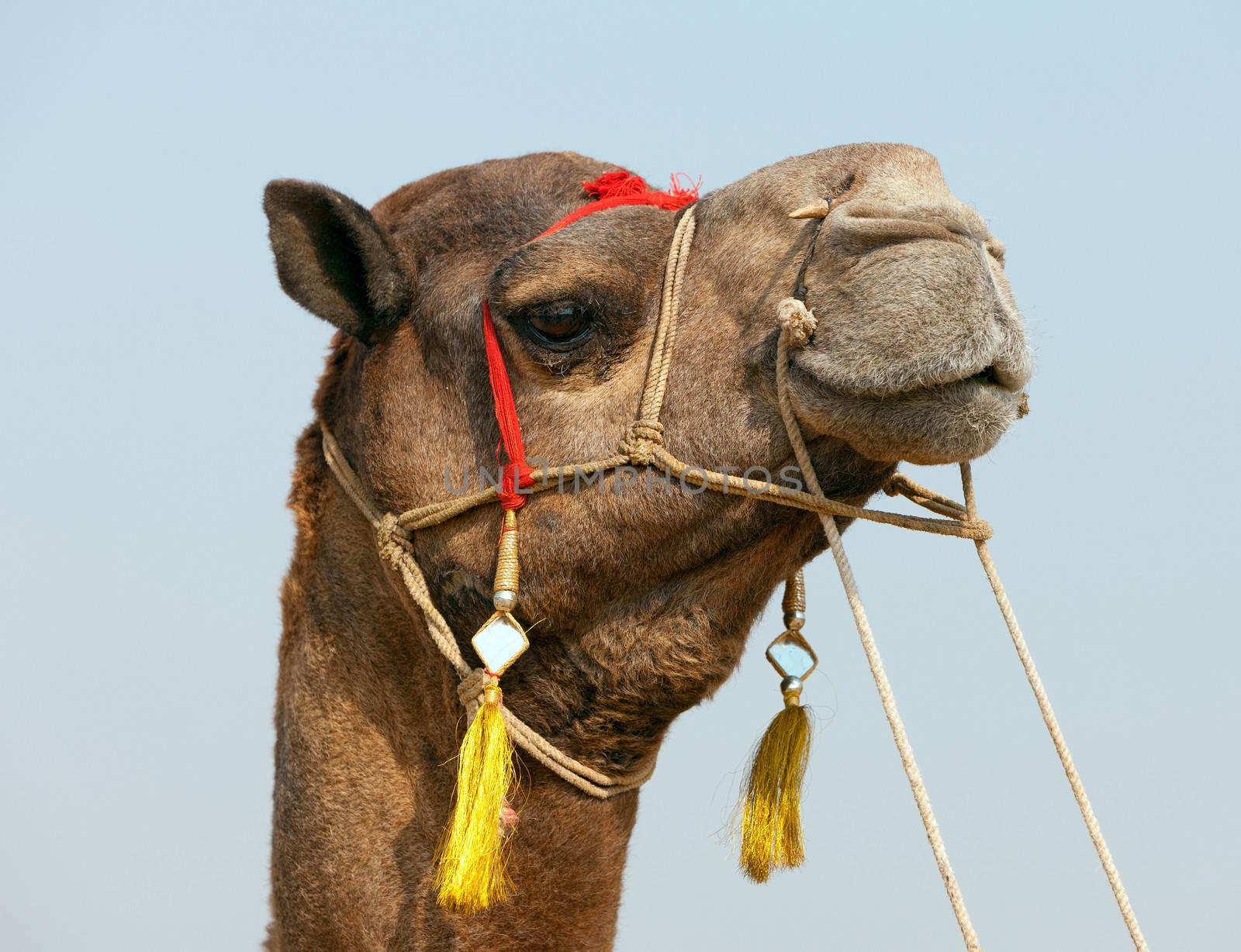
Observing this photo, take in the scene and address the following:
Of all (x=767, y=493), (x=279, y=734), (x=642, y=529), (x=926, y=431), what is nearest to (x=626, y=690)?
(x=642, y=529)

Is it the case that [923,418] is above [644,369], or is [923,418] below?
below

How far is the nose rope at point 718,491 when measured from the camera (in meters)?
3.32

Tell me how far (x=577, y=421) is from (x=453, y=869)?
4.28 feet

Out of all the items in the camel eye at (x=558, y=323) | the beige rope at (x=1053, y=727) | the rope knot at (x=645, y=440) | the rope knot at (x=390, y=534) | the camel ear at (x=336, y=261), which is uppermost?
the camel ear at (x=336, y=261)

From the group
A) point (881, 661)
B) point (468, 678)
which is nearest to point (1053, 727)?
point (881, 661)

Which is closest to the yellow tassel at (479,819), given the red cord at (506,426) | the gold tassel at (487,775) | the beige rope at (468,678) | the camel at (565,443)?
the gold tassel at (487,775)

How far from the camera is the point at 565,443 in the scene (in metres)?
3.96

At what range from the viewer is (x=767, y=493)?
3650 mm

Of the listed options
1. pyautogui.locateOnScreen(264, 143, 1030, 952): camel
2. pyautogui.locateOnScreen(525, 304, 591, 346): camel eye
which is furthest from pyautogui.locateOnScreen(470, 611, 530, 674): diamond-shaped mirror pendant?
pyautogui.locateOnScreen(525, 304, 591, 346): camel eye

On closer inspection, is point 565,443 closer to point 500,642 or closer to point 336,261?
point 500,642

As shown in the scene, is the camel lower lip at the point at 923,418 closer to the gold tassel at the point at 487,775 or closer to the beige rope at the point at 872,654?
the beige rope at the point at 872,654

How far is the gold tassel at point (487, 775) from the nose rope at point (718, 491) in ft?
0.28

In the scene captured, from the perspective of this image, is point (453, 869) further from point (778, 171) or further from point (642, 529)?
point (778, 171)

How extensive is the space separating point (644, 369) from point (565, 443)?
31 centimetres
